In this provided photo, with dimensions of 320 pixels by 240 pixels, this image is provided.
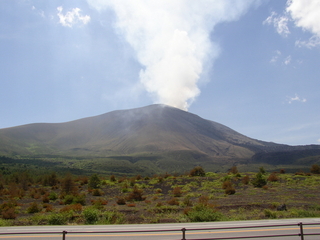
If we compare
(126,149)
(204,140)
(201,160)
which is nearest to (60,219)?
(201,160)

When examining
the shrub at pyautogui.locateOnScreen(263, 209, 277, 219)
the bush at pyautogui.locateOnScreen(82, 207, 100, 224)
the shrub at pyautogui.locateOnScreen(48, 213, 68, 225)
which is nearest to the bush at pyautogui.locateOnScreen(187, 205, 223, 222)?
the shrub at pyautogui.locateOnScreen(263, 209, 277, 219)

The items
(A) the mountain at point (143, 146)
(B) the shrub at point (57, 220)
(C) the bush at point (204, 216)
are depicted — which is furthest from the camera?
(A) the mountain at point (143, 146)

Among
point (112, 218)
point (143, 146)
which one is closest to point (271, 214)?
point (112, 218)

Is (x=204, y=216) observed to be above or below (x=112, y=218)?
above

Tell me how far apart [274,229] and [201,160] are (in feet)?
382

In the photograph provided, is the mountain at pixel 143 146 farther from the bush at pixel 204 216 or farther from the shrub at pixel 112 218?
the bush at pixel 204 216

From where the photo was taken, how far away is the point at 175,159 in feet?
382

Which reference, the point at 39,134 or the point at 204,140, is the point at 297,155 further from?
the point at 39,134

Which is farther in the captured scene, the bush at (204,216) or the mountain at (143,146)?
Result: the mountain at (143,146)

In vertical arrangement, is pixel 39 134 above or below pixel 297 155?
above

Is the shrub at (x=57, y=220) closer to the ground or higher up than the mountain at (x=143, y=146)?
closer to the ground

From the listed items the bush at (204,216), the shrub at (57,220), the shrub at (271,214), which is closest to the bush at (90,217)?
the shrub at (57,220)

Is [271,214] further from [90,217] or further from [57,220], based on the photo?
[57,220]

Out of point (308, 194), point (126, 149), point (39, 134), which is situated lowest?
point (308, 194)
